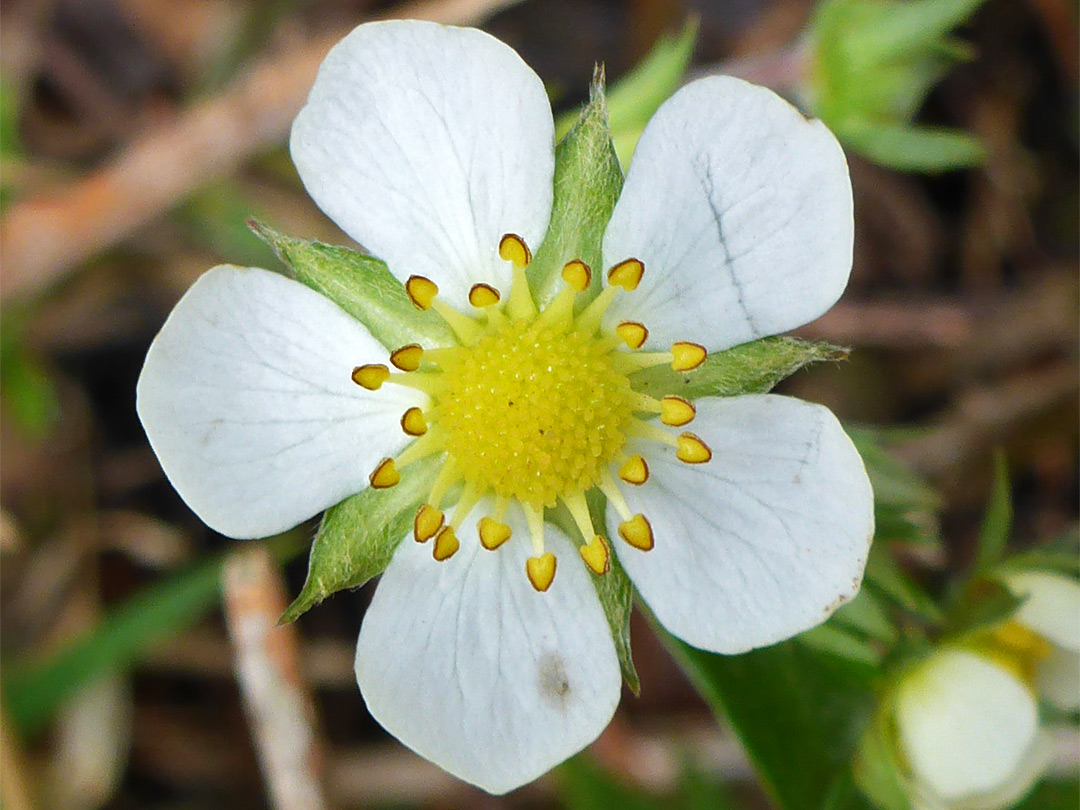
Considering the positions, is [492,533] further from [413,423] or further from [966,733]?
[966,733]

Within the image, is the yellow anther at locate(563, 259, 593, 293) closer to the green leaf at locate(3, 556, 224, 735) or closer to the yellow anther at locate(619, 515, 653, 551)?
the yellow anther at locate(619, 515, 653, 551)

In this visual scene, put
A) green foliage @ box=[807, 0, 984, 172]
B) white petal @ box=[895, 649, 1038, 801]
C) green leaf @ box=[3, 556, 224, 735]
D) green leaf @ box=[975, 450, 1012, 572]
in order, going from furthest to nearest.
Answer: green leaf @ box=[3, 556, 224, 735], green foliage @ box=[807, 0, 984, 172], green leaf @ box=[975, 450, 1012, 572], white petal @ box=[895, 649, 1038, 801]

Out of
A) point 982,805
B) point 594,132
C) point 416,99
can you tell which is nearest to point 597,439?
point 594,132

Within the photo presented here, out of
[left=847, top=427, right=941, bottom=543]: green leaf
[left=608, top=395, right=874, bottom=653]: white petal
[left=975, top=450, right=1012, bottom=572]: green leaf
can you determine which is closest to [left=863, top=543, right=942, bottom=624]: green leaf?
[left=847, top=427, right=941, bottom=543]: green leaf

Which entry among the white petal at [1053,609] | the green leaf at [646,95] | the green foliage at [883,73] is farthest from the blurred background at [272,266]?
the white petal at [1053,609]

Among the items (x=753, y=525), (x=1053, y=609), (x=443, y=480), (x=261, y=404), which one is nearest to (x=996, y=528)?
(x=1053, y=609)

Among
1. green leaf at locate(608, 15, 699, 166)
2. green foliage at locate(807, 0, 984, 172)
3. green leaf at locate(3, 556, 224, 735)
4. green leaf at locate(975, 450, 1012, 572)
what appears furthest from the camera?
green leaf at locate(3, 556, 224, 735)

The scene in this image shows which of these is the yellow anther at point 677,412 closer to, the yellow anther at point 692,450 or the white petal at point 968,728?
the yellow anther at point 692,450
